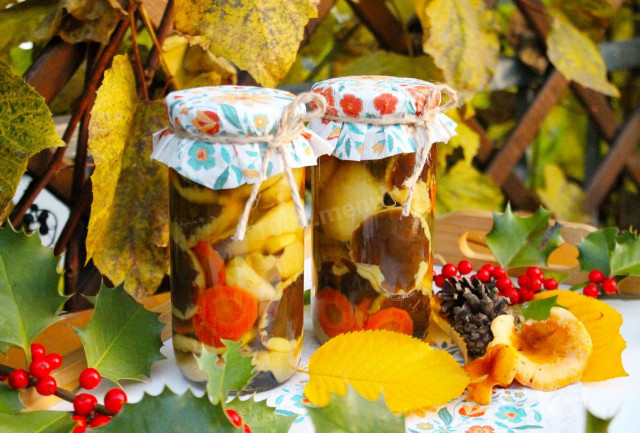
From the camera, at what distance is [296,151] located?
541mm

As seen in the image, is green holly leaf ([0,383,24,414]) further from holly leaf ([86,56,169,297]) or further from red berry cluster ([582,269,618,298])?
red berry cluster ([582,269,618,298])

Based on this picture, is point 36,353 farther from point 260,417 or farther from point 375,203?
point 375,203

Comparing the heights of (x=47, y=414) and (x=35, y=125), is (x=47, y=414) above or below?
below

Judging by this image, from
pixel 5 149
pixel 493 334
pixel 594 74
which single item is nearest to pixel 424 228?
pixel 493 334

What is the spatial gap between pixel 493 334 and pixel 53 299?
1.14 feet

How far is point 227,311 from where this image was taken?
560 millimetres

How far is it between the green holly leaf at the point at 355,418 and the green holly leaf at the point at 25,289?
0.23m

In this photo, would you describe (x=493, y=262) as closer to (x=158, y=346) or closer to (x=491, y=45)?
(x=491, y=45)

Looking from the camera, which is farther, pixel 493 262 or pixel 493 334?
pixel 493 262

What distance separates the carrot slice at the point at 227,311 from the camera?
56 centimetres

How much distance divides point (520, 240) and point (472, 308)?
0.60 feet

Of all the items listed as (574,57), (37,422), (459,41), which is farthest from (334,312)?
(574,57)

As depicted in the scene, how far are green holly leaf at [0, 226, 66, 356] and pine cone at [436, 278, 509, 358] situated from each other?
0.33 metres

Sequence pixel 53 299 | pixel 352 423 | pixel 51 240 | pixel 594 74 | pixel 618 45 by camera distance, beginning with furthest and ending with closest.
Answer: pixel 618 45, pixel 594 74, pixel 51 240, pixel 53 299, pixel 352 423
